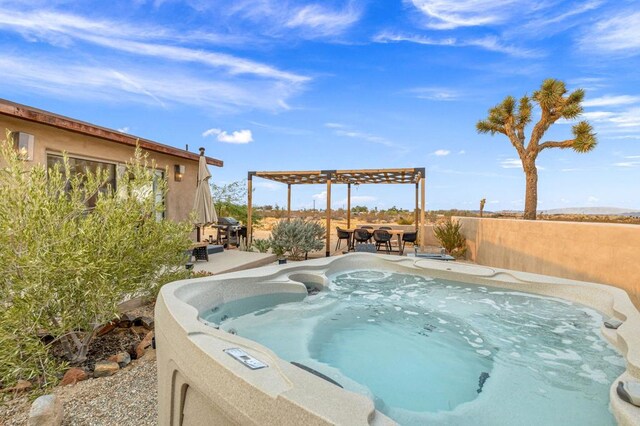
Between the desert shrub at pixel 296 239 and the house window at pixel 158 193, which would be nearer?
→ the house window at pixel 158 193

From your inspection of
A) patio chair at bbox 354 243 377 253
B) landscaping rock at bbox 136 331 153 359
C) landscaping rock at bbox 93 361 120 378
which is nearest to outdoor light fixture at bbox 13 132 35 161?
landscaping rock at bbox 136 331 153 359

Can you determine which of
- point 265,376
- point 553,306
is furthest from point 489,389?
point 553,306

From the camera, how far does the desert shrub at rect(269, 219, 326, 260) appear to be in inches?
360

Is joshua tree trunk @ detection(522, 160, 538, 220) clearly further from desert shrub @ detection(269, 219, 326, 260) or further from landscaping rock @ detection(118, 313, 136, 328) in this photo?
landscaping rock @ detection(118, 313, 136, 328)

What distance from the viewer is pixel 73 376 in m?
2.87

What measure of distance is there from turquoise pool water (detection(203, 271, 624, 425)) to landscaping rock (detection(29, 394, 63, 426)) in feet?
5.16

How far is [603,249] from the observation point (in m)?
4.98

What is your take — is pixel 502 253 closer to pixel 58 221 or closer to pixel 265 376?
pixel 265 376

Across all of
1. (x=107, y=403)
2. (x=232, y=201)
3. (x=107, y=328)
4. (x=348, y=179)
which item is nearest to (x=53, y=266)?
(x=107, y=403)

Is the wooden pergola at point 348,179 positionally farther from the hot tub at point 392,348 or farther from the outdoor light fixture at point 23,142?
the outdoor light fixture at point 23,142

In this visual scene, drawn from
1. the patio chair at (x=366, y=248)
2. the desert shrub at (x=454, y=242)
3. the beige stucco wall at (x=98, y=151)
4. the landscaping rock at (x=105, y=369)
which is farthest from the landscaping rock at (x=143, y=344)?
the desert shrub at (x=454, y=242)

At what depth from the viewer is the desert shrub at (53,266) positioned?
272 centimetres

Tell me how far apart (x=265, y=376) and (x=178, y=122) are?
1249 cm

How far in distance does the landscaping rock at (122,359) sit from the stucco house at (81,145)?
224 centimetres
